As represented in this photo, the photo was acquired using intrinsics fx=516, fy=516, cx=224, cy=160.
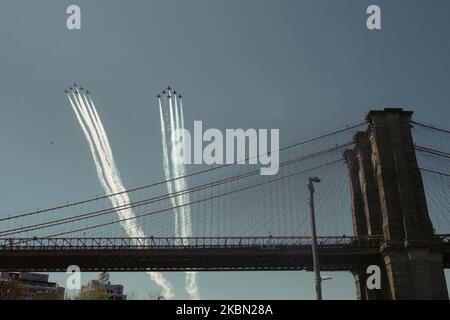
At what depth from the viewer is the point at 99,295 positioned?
8838 cm

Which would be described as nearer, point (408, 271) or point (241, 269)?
point (408, 271)

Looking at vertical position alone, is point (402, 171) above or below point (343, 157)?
below
